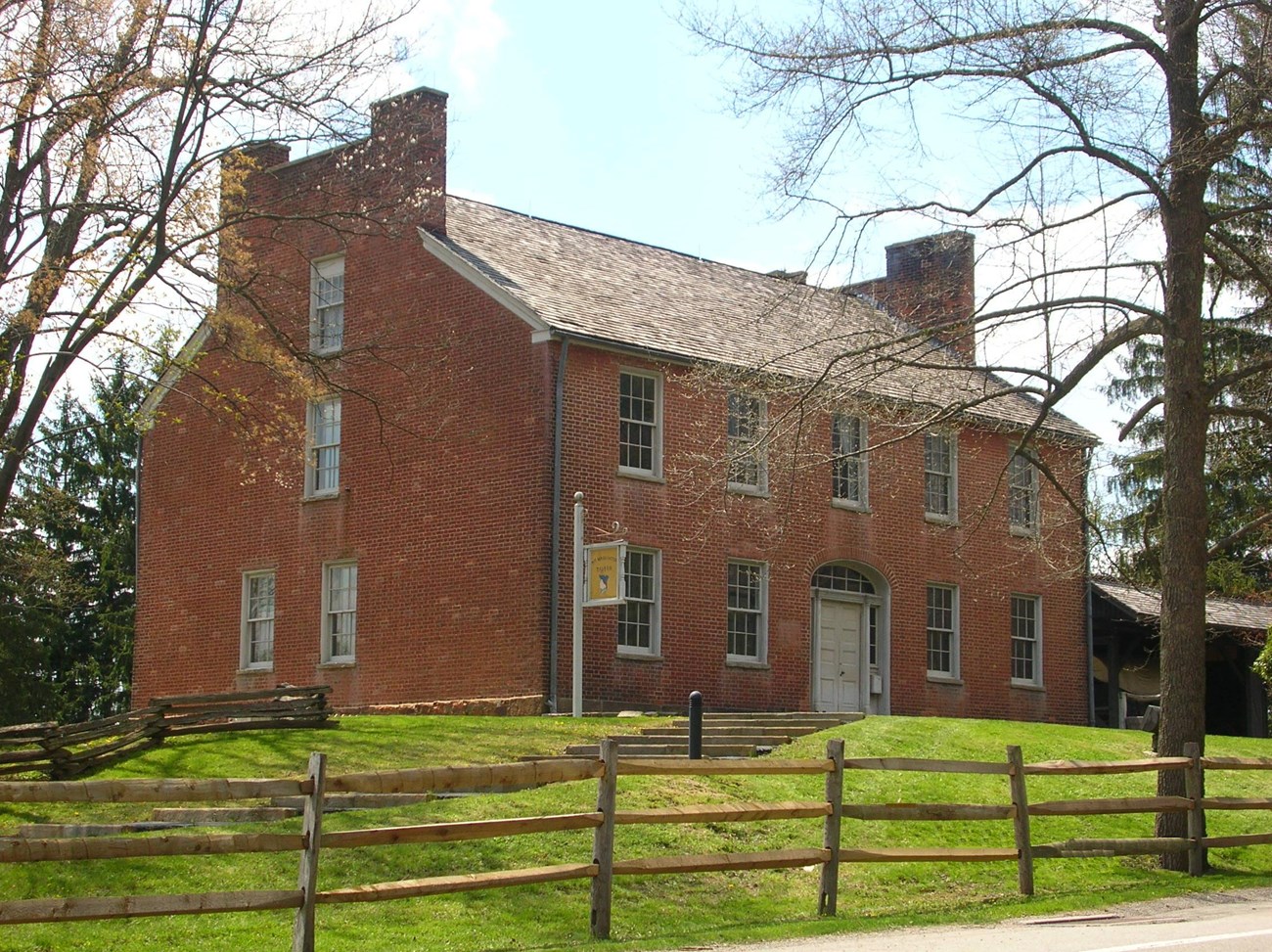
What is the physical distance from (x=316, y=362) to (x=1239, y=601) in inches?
980

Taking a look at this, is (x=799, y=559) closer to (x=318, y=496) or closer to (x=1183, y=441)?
(x=318, y=496)

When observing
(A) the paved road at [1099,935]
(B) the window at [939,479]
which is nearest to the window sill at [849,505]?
(B) the window at [939,479]

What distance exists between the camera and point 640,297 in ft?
96.8

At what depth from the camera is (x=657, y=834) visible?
15.3m

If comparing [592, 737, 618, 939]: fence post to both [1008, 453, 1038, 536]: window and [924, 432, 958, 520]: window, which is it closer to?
[924, 432, 958, 520]: window

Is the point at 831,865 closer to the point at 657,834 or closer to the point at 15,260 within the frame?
the point at 657,834

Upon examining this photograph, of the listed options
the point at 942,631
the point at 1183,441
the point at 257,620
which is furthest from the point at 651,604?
the point at 1183,441

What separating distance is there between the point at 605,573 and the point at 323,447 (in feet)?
24.8

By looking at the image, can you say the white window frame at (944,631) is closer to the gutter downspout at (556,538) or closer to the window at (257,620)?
the gutter downspout at (556,538)

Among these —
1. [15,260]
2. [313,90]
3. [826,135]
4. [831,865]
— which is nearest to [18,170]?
[15,260]

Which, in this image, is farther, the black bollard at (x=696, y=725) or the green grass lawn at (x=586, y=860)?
the black bollard at (x=696, y=725)

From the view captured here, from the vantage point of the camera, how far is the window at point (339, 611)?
2867 centimetres

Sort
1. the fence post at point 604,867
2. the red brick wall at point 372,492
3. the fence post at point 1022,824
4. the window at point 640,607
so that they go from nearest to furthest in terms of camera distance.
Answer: the fence post at point 604,867, the fence post at point 1022,824, the red brick wall at point 372,492, the window at point 640,607

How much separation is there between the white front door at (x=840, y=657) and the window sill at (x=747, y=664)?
1556mm
